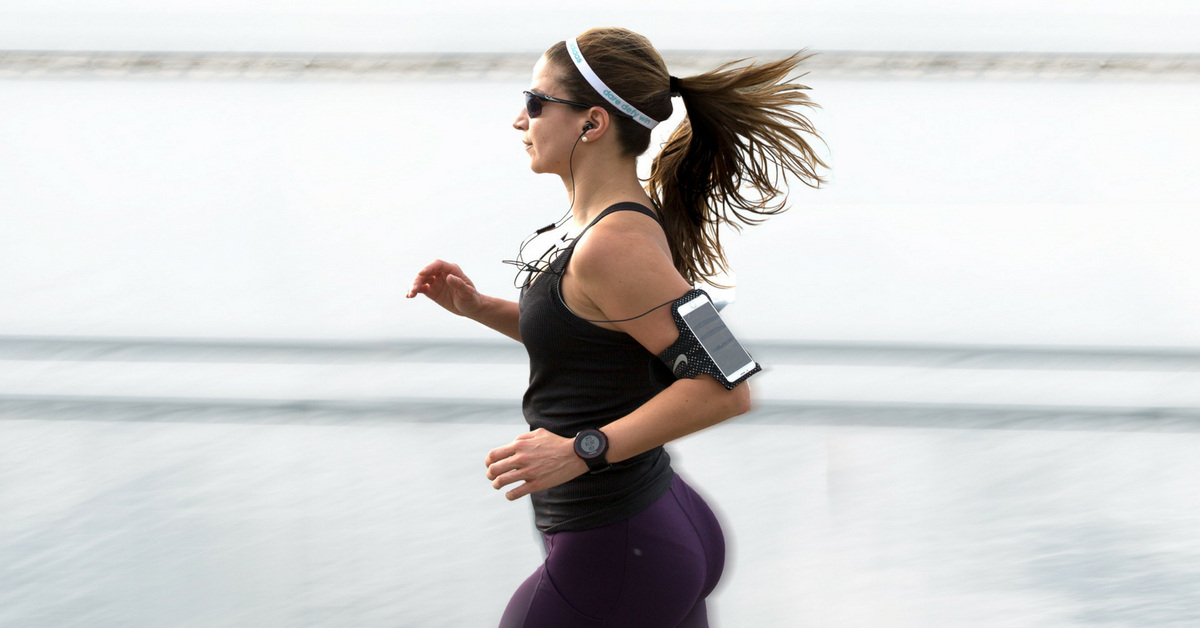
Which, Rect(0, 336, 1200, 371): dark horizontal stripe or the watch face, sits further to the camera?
Rect(0, 336, 1200, 371): dark horizontal stripe

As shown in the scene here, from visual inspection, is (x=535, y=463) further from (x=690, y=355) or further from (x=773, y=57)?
(x=773, y=57)

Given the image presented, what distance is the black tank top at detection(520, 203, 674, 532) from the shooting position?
96 cm

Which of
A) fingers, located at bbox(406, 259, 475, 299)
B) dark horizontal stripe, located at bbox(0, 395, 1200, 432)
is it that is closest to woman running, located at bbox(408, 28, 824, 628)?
fingers, located at bbox(406, 259, 475, 299)

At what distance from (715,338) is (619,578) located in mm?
260

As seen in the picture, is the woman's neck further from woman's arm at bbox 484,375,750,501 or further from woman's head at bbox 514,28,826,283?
woman's arm at bbox 484,375,750,501

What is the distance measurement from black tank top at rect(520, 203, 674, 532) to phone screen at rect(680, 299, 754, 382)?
73mm

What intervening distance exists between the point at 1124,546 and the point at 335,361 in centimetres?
214

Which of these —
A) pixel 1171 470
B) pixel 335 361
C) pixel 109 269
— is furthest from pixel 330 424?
pixel 1171 470

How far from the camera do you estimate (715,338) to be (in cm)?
91

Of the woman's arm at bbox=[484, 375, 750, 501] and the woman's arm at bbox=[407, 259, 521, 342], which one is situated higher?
the woman's arm at bbox=[407, 259, 521, 342]

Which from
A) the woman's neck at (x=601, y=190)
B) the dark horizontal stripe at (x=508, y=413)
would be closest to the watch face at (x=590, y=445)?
the woman's neck at (x=601, y=190)

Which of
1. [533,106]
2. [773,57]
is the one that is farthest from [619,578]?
[773,57]

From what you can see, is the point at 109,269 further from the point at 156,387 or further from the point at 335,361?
the point at 335,361

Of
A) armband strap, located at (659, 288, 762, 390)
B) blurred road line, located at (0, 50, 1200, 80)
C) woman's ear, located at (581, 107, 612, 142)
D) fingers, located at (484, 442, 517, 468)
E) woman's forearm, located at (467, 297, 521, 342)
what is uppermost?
blurred road line, located at (0, 50, 1200, 80)
